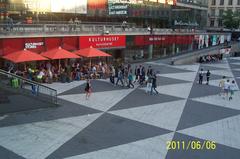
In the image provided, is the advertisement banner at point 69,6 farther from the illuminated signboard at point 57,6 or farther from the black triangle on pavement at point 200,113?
the black triangle on pavement at point 200,113

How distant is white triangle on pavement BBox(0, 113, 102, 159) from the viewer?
13031 millimetres

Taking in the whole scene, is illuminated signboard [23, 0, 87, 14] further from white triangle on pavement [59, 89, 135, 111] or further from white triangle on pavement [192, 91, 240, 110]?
white triangle on pavement [192, 91, 240, 110]

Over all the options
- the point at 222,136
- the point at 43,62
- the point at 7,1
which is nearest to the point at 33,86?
the point at 43,62

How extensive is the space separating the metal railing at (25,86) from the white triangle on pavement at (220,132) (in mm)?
8186

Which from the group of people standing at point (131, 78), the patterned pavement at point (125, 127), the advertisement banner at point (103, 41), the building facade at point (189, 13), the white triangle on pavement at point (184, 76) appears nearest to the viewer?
the patterned pavement at point (125, 127)

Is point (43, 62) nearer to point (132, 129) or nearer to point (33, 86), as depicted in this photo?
point (33, 86)

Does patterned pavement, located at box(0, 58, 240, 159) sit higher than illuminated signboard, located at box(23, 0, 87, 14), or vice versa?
illuminated signboard, located at box(23, 0, 87, 14)

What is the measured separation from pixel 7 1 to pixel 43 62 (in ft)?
24.0

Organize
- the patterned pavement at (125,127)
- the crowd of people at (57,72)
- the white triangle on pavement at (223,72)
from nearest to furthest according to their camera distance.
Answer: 1. the patterned pavement at (125,127)
2. the crowd of people at (57,72)
3. the white triangle on pavement at (223,72)

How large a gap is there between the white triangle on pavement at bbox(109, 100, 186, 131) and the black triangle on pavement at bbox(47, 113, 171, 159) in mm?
627

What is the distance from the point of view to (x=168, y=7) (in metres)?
59.1

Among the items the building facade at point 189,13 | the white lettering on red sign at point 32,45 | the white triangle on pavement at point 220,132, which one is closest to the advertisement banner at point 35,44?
the white lettering on red sign at point 32,45

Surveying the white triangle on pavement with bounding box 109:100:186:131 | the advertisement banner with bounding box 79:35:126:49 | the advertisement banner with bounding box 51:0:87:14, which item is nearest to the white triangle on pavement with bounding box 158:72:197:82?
the advertisement banner with bounding box 79:35:126:49

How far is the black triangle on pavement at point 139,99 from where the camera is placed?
2034cm
